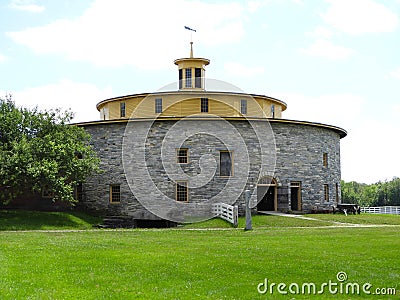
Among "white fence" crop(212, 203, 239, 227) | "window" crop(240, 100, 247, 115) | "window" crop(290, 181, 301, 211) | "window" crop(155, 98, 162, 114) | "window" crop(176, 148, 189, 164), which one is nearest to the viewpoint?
"white fence" crop(212, 203, 239, 227)

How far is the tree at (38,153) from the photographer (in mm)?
27906

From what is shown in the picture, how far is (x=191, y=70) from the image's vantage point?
4056 cm

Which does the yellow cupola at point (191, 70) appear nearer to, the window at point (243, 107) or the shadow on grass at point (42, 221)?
the window at point (243, 107)

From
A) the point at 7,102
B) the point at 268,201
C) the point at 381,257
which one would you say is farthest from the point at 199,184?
the point at 381,257

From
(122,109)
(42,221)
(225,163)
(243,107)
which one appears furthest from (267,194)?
(42,221)

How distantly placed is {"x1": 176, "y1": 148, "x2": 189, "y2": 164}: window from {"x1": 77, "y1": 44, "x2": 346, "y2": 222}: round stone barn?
6 centimetres

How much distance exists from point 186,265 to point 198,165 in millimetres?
19813

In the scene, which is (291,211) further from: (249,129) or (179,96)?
(179,96)

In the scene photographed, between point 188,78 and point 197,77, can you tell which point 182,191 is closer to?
point 188,78

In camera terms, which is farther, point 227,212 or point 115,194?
point 115,194

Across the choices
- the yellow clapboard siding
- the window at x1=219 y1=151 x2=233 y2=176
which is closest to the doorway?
the window at x1=219 y1=151 x2=233 y2=176

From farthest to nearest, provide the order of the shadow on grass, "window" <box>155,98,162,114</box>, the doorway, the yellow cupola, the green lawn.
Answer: the yellow cupola, "window" <box>155,98,162,114</box>, the doorway, the shadow on grass, the green lawn

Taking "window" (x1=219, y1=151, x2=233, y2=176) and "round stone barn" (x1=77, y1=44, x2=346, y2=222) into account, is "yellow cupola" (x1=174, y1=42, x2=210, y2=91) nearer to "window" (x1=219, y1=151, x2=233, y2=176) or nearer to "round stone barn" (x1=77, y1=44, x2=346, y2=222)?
"round stone barn" (x1=77, y1=44, x2=346, y2=222)

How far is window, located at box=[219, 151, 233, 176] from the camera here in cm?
3403
